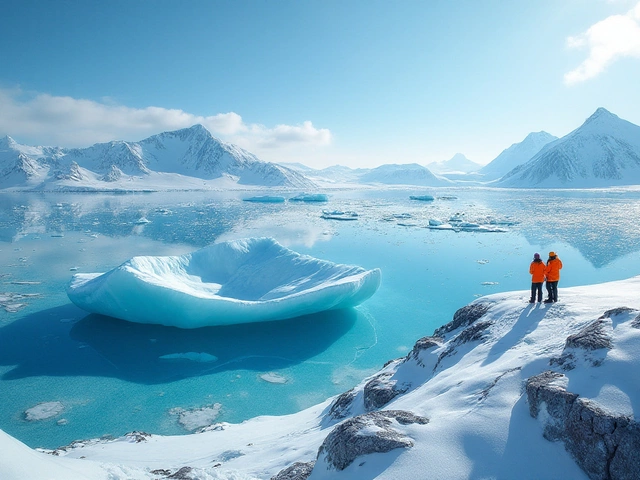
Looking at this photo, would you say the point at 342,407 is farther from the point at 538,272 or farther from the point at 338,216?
the point at 338,216

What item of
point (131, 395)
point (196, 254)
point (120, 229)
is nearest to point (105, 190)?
point (120, 229)

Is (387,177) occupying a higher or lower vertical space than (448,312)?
higher

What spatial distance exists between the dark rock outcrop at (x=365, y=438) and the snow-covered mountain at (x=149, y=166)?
354 feet

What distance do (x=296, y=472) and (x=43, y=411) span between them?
561 centimetres

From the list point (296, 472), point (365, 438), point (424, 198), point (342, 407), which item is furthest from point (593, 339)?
point (424, 198)

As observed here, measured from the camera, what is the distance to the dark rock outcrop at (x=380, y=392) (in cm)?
477

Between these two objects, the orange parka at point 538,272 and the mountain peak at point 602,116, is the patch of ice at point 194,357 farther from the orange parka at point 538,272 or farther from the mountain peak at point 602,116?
the mountain peak at point 602,116

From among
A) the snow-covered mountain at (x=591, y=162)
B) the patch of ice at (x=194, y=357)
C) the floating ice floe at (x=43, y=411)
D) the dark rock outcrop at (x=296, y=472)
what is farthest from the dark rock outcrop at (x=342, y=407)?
the snow-covered mountain at (x=591, y=162)

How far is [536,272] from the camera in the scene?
5379mm

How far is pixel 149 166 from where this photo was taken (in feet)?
463

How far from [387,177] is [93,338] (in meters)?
166

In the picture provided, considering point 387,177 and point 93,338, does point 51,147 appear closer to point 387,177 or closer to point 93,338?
point 387,177

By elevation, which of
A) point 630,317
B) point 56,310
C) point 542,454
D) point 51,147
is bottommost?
point 56,310

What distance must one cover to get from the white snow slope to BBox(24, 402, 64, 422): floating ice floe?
156cm
